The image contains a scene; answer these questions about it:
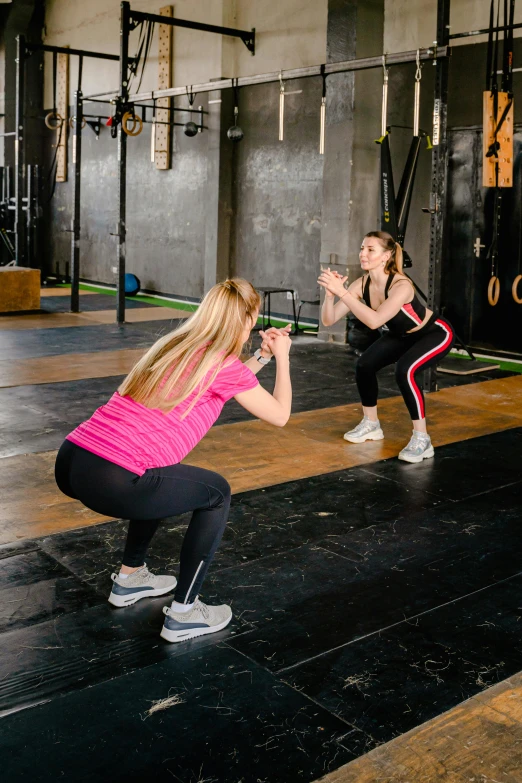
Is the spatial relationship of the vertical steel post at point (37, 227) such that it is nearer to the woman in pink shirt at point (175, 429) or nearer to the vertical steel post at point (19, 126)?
the vertical steel post at point (19, 126)

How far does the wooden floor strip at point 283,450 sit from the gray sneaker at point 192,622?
1.12 metres

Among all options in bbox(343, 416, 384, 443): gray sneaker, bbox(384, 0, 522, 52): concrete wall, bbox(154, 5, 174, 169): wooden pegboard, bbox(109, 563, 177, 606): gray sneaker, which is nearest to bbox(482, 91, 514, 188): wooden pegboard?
bbox(343, 416, 384, 443): gray sneaker

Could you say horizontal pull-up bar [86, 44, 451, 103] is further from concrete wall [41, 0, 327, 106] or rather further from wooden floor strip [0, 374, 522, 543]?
wooden floor strip [0, 374, 522, 543]

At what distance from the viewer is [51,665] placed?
266 centimetres

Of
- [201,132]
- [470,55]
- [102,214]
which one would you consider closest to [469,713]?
[470,55]

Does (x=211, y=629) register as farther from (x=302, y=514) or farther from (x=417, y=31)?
(x=417, y=31)

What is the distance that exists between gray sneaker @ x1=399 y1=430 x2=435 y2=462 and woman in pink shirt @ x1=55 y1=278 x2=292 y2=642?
2.30 meters

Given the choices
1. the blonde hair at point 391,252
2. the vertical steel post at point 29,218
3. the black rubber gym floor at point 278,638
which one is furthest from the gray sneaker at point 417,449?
the vertical steel post at point 29,218

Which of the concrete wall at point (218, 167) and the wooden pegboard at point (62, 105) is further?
the wooden pegboard at point (62, 105)

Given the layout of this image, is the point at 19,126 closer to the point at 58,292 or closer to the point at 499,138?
the point at 58,292

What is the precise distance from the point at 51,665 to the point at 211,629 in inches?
20.8

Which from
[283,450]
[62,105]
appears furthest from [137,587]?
[62,105]

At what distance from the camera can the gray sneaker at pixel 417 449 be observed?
4.97 metres

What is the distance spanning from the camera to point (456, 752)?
2.26 metres
